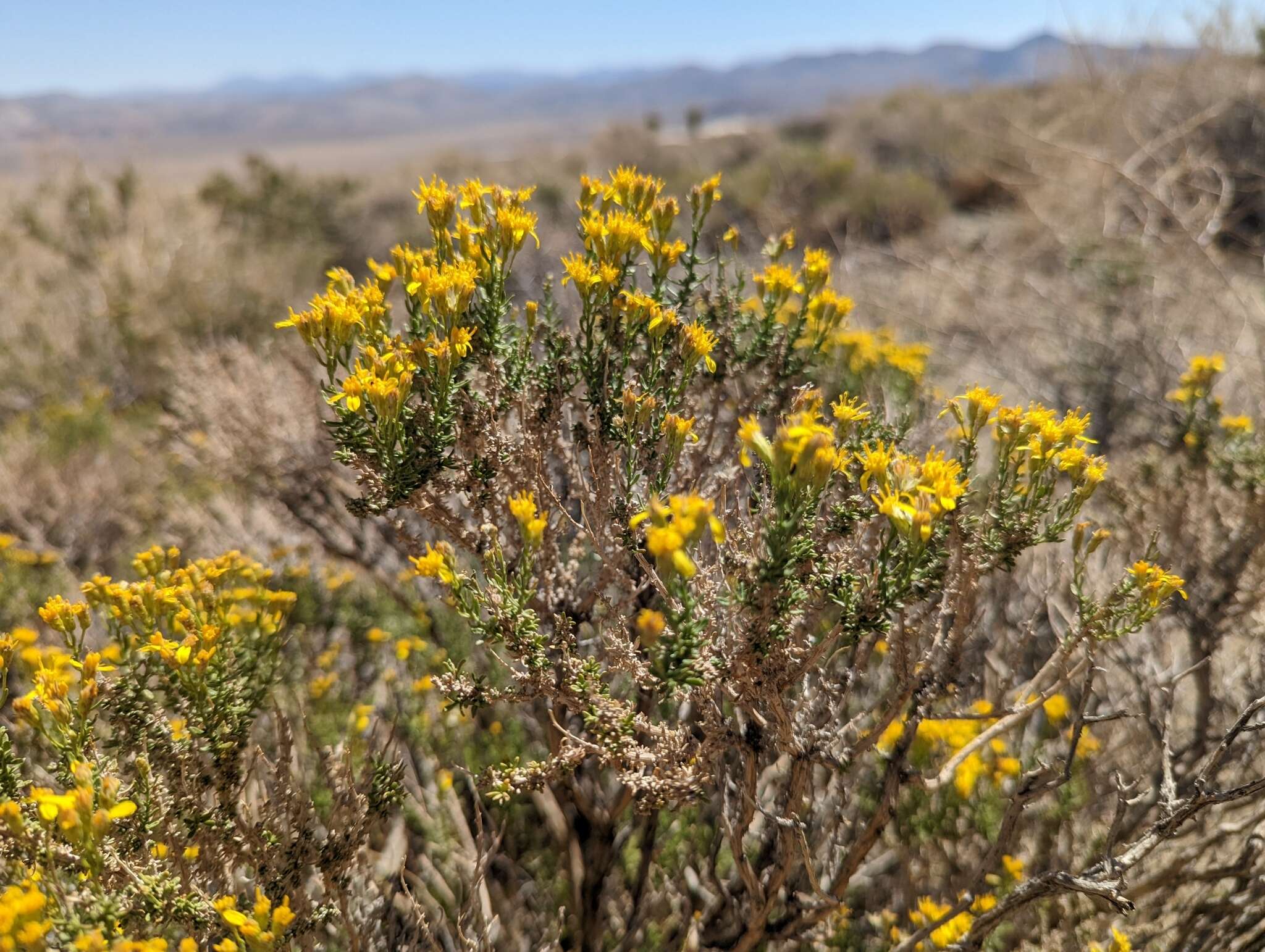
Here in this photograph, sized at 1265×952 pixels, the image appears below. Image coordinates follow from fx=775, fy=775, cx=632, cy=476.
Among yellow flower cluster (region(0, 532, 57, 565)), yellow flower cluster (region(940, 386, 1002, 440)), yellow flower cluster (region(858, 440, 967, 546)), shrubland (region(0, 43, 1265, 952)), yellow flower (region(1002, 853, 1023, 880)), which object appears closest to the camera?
yellow flower cluster (region(858, 440, 967, 546))

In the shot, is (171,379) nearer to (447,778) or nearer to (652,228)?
(447,778)

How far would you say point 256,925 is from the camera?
154cm

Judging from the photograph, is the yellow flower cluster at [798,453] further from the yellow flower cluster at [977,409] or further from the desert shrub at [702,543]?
the yellow flower cluster at [977,409]

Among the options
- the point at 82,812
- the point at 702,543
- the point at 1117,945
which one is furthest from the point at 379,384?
the point at 1117,945

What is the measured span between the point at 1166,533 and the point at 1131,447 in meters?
2.56

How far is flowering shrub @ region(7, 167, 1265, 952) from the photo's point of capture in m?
1.54

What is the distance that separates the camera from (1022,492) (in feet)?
5.57

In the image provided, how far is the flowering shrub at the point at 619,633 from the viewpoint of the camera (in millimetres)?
1542

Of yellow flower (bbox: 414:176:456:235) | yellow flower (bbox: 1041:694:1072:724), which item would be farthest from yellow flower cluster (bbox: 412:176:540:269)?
yellow flower (bbox: 1041:694:1072:724)

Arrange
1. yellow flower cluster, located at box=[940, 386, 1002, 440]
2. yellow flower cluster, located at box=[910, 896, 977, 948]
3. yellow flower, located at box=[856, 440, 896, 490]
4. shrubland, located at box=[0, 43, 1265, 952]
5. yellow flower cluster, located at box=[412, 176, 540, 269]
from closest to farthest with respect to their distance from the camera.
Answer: yellow flower, located at box=[856, 440, 896, 490], shrubland, located at box=[0, 43, 1265, 952], yellow flower cluster, located at box=[940, 386, 1002, 440], yellow flower cluster, located at box=[412, 176, 540, 269], yellow flower cluster, located at box=[910, 896, 977, 948]

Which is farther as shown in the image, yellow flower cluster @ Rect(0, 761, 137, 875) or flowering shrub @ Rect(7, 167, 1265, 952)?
flowering shrub @ Rect(7, 167, 1265, 952)

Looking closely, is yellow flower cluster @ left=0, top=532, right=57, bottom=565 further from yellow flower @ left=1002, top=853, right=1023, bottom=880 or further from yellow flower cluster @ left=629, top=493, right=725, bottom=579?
yellow flower @ left=1002, top=853, right=1023, bottom=880

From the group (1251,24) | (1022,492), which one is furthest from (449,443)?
(1251,24)

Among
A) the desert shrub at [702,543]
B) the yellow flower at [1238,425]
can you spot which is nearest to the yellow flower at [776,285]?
the desert shrub at [702,543]
